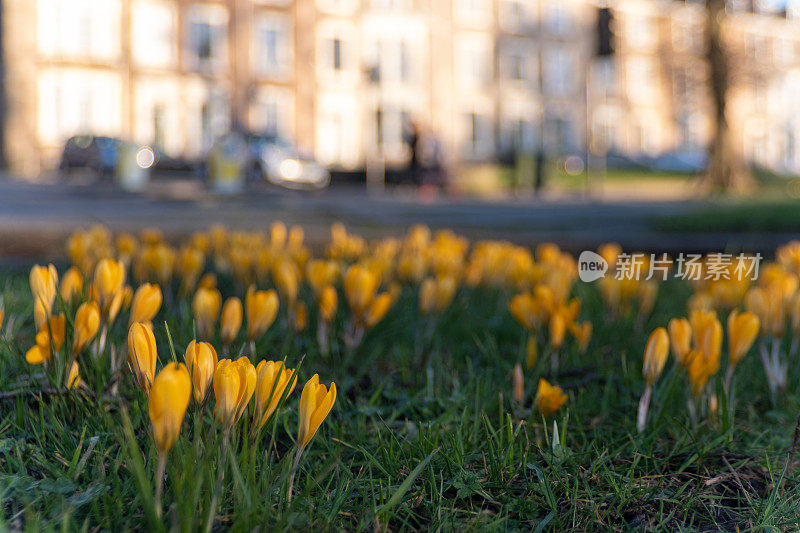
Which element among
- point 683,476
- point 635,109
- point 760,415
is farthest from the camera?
point 635,109

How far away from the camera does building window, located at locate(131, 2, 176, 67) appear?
2906cm

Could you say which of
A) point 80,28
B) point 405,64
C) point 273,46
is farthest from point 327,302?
point 405,64

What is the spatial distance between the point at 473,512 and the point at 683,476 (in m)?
0.42

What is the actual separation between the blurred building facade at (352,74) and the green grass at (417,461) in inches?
855

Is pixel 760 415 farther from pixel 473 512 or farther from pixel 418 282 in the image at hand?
pixel 418 282

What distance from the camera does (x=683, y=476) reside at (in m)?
1.32

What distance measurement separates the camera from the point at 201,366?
963 mm

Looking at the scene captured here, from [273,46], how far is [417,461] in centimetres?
3185

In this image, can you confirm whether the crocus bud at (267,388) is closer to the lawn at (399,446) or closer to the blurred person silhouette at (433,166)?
the lawn at (399,446)

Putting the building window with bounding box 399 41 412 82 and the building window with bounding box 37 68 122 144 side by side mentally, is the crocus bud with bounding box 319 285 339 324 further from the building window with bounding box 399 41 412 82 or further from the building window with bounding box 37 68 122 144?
the building window with bounding box 399 41 412 82

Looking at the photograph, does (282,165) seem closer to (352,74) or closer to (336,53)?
(352,74)

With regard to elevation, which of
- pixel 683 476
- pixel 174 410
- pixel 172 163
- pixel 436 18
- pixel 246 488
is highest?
pixel 436 18

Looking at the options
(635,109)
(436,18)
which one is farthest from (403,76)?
(635,109)

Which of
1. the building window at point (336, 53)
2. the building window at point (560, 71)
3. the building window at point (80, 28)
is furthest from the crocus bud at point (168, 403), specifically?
the building window at point (560, 71)
